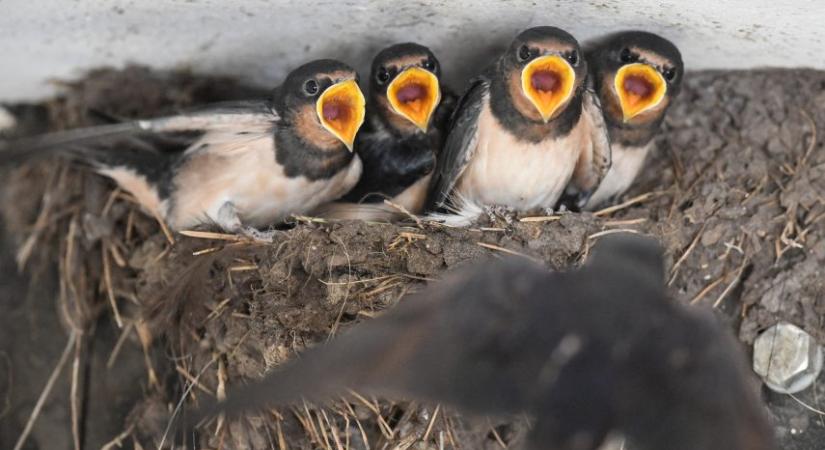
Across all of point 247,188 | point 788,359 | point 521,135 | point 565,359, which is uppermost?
point 521,135

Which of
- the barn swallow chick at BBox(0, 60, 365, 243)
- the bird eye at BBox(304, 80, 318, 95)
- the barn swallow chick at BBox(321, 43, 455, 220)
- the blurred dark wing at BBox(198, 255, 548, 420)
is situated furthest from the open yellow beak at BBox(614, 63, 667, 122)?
the blurred dark wing at BBox(198, 255, 548, 420)

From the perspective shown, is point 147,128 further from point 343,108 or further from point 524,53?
point 524,53

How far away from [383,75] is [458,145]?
32cm

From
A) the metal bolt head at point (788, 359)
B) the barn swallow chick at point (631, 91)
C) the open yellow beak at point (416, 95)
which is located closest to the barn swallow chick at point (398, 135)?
the open yellow beak at point (416, 95)

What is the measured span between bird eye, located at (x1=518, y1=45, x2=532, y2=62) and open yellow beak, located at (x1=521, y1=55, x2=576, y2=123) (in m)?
0.03

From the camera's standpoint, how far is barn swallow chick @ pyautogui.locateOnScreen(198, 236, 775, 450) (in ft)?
8.37

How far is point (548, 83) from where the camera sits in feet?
11.3

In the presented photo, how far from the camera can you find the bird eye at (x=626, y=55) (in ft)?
11.7

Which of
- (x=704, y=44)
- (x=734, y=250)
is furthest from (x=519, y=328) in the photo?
(x=704, y=44)

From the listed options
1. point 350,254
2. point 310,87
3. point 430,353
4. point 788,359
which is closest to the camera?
point 430,353

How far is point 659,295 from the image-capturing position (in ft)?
9.05

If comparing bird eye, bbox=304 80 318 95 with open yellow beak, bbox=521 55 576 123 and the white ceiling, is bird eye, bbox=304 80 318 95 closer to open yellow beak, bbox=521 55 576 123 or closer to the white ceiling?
the white ceiling

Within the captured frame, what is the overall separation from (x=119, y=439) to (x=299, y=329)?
2.71 ft

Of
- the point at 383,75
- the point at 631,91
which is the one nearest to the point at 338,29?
the point at 383,75
